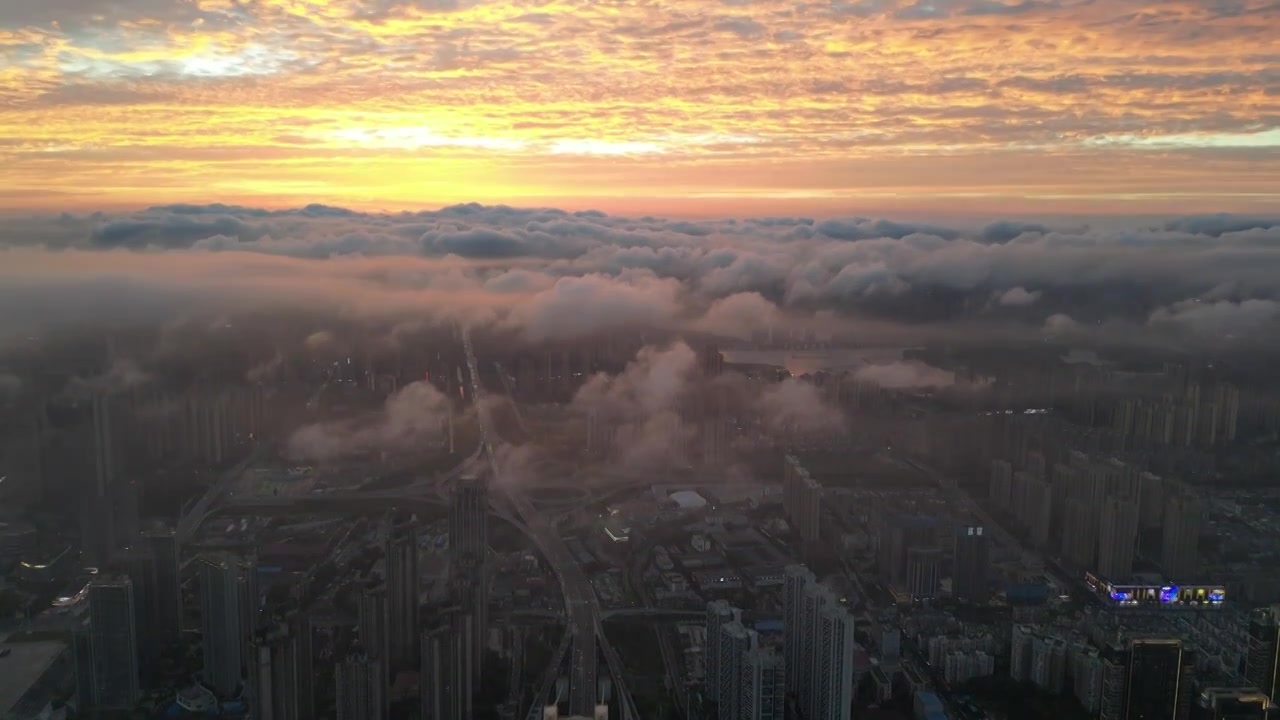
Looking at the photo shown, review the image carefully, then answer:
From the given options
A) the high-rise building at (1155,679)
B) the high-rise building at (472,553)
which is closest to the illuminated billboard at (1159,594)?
the high-rise building at (1155,679)

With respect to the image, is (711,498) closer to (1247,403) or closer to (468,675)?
(468,675)

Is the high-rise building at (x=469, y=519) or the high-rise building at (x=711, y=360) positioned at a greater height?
the high-rise building at (x=711, y=360)

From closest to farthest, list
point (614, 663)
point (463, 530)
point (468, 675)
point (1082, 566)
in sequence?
point (468, 675), point (614, 663), point (463, 530), point (1082, 566)

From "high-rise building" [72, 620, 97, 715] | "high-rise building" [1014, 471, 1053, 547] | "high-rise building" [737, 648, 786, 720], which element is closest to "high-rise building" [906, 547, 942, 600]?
"high-rise building" [1014, 471, 1053, 547]

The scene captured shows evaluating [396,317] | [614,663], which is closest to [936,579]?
[614,663]

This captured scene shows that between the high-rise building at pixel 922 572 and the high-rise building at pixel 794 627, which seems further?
the high-rise building at pixel 922 572

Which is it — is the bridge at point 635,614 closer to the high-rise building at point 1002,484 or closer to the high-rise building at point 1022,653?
the high-rise building at point 1022,653
